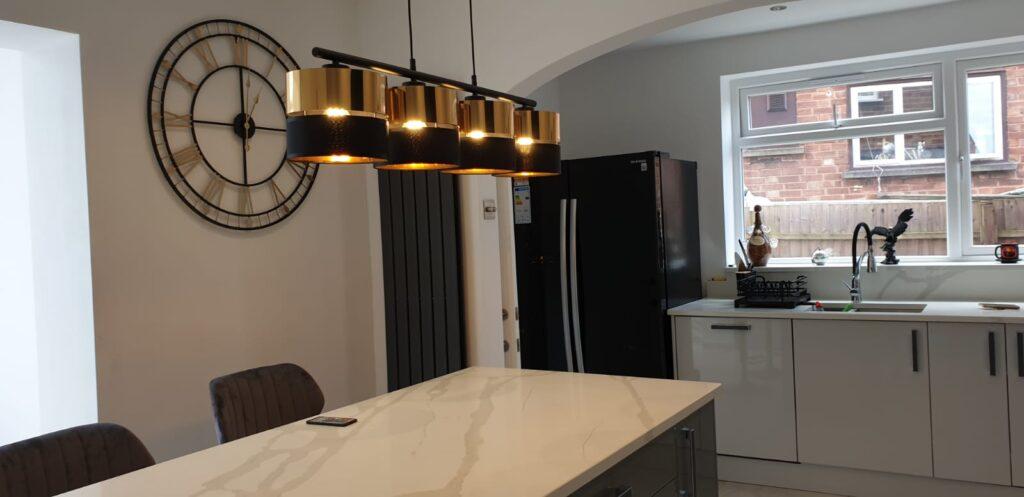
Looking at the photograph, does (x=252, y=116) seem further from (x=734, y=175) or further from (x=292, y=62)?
(x=734, y=175)

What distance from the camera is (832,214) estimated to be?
15.2ft

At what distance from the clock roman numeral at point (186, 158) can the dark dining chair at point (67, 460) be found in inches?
52.8

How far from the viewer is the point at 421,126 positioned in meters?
1.77

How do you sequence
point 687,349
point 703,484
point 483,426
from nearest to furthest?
point 483,426 → point 703,484 → point 687,349

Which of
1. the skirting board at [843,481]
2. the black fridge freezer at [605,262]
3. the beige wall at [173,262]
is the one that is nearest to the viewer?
the beige wall at [173,262]

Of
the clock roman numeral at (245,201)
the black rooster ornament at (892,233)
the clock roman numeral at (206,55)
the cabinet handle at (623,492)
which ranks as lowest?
the cabinet handle at (623,492)

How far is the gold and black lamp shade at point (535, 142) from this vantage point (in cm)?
213

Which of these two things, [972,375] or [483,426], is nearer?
[483,426]

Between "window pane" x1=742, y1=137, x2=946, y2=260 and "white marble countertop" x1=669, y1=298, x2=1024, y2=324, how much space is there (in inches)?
19.4

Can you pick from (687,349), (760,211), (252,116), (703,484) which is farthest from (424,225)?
(760,211)

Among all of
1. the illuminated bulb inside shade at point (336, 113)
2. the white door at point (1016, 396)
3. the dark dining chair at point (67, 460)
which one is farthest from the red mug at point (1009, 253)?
the dark dining chair at point (67, 460)

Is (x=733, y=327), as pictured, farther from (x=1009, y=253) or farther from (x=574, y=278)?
(x=1009, y=253)

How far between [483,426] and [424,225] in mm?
1800

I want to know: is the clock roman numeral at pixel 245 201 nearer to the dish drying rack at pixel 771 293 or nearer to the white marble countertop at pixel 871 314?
the white marble countertop at pixel 871 314
